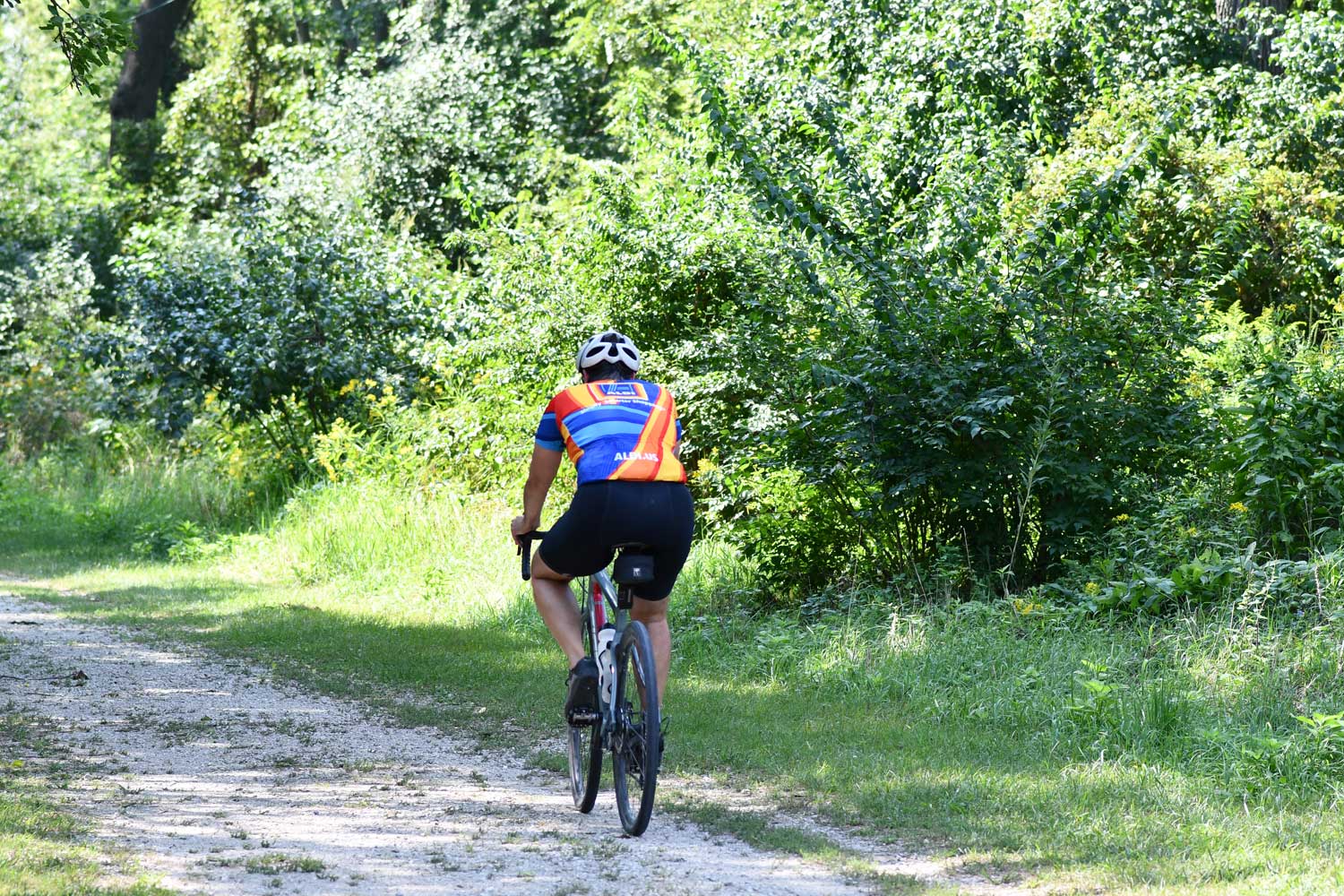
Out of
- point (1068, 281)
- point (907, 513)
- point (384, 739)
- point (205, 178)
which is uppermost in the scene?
point (205, 178)

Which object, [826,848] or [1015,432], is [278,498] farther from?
[826,848]

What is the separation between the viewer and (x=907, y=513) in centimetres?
998

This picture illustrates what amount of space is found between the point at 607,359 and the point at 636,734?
1526mm

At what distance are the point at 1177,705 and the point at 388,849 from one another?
3.73 metres

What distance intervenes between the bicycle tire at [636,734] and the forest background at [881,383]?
0.96m

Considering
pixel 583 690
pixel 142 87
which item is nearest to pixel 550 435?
pixel 583 690

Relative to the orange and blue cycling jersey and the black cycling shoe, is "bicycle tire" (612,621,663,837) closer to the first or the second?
the black cycling shoe

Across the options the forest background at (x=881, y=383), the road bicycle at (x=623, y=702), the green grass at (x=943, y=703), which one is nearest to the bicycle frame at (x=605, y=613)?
the road bicycle at (x=623, y=702)

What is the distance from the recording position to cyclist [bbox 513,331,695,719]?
5586 millimetres

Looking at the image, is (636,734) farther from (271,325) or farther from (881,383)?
(271,325)

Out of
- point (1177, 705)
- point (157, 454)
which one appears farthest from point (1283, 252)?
point (157, 454)

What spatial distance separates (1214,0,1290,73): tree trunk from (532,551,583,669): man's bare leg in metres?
14.5

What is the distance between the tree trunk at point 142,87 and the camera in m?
31.6

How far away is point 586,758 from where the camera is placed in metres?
6.14
